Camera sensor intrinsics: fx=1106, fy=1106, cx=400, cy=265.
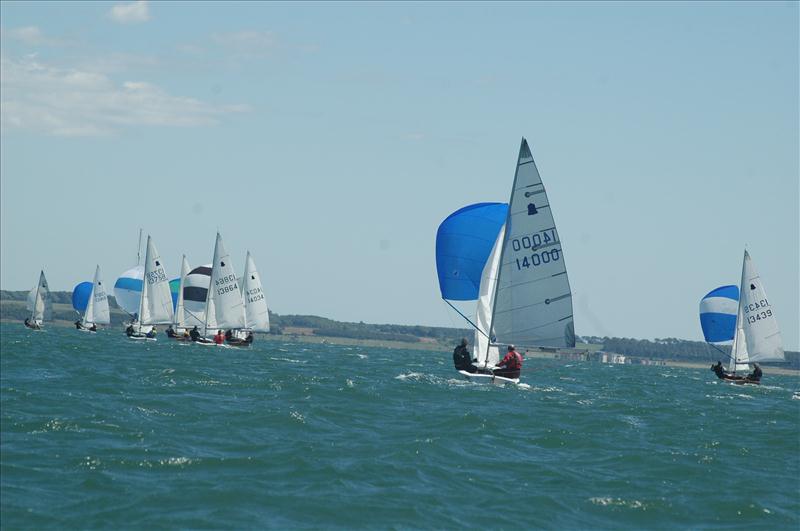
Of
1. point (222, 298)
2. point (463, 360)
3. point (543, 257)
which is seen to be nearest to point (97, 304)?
point (222, 298)

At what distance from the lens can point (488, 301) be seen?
3947 centimetres

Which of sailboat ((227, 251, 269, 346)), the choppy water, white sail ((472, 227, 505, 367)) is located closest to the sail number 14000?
white sail ((472, 227, 505, 367))

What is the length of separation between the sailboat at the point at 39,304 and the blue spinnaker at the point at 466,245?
85068mm

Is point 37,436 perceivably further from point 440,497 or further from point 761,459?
point 761,459

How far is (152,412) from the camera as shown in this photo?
79.5 feet

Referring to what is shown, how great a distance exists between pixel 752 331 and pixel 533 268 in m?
29.8

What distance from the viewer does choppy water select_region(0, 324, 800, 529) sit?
16.0 m

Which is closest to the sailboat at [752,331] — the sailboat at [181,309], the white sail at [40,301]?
the sailboat at [181,309]

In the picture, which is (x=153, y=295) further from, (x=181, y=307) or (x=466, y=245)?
(x=466, y=245)

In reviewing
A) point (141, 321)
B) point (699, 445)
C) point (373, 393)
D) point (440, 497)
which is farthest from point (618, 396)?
point (141, 321)

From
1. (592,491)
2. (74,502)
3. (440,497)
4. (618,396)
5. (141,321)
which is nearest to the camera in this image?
(74,502)

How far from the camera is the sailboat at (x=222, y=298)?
74688 mm

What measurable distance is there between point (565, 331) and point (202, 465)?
2039 cm

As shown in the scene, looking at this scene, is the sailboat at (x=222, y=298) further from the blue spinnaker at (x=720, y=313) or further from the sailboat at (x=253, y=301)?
the blue spinnaker at (x=720, y=313)
